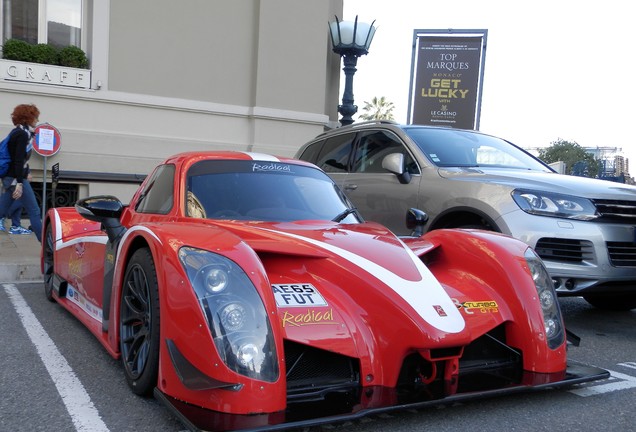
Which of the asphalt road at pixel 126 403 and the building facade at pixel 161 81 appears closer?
the asphalt road at pixel 126 403

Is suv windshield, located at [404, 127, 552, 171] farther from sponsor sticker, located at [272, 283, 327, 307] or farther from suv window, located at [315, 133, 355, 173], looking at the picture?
sponsor sticker, located at [272, 283, 327, 307]

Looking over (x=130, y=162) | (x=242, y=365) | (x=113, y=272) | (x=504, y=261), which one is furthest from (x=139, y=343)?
(x=130, y=162)

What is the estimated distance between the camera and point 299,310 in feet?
8.72

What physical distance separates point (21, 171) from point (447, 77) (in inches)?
380

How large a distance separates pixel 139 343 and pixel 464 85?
12.5m

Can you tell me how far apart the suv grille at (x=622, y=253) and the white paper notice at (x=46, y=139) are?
812 centimetres

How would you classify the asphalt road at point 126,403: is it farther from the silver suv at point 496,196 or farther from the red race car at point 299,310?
the silver suv at point 496,196

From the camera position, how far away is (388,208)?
5.99m

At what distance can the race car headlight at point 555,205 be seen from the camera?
15.4 ft

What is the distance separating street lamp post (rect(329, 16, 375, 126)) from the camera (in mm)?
11953

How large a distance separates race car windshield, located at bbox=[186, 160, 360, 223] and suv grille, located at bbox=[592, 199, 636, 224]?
6.92ft

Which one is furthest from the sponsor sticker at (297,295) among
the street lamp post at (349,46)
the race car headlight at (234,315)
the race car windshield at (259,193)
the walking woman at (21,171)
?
the street lamp post at (349,46)

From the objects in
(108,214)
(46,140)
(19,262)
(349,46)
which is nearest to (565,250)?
(108,214)

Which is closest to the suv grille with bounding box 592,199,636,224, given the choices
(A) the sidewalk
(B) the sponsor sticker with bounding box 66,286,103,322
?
(B) the sponsor sticker with bounding box 66,286,103,322
